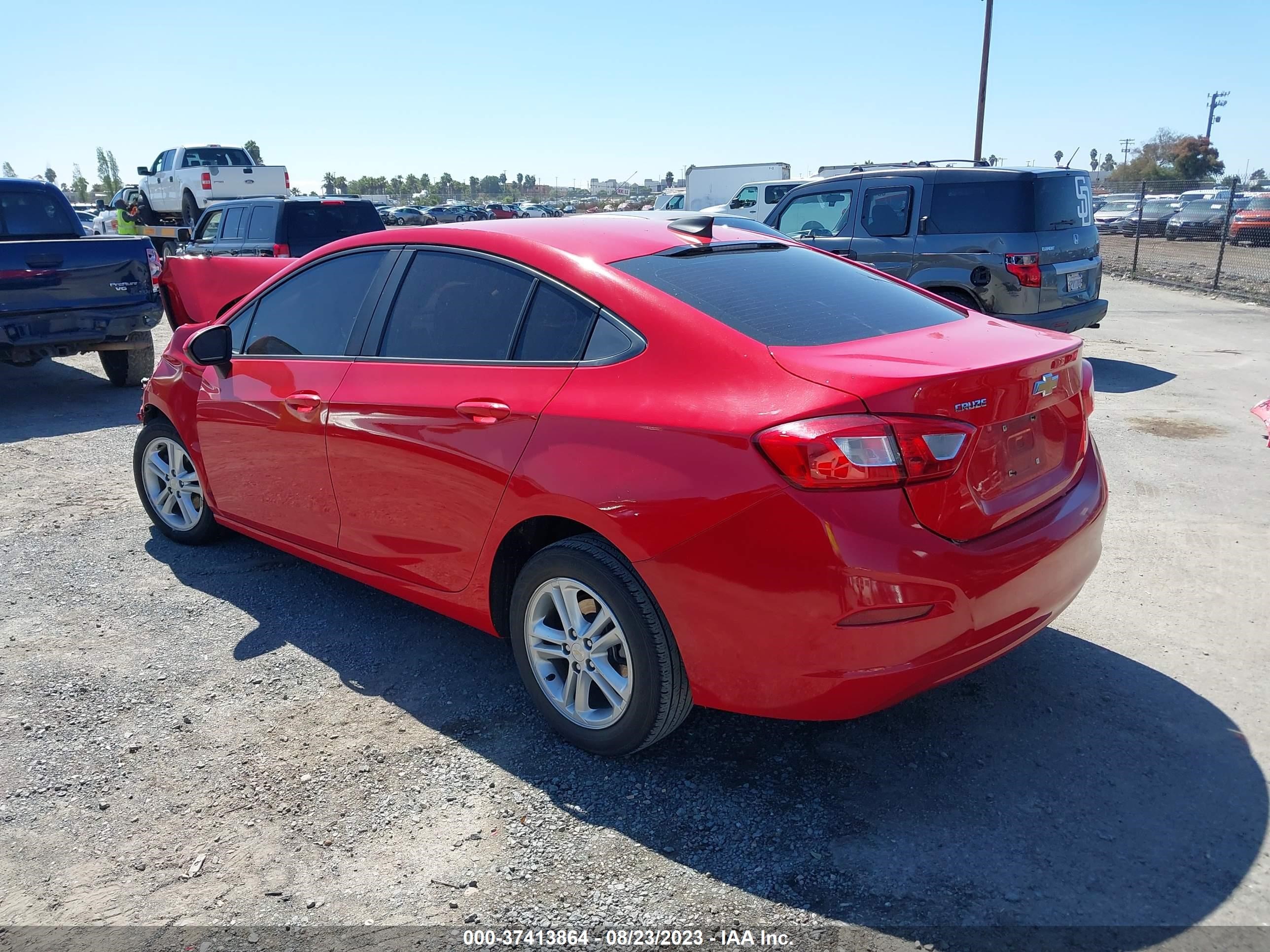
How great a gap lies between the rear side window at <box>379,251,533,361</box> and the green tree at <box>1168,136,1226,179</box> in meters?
76.7

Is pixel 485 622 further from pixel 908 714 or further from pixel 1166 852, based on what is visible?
pixel 1166 852

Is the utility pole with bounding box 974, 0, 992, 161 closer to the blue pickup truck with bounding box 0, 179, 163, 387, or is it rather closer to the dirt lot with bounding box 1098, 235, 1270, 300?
the dirt lot with bounding box 1098, 235, 1270, 300

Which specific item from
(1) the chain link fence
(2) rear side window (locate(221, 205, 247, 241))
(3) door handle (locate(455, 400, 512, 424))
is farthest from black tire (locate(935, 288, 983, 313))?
(2) rear side window (locate(221, 205, 247, 241))

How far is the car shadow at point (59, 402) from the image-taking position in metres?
8.35

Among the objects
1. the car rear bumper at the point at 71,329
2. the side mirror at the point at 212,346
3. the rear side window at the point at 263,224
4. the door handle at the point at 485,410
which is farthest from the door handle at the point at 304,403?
the rear side window at the point at 263,224

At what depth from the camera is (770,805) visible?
9.61ft

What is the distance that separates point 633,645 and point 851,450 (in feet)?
2.96

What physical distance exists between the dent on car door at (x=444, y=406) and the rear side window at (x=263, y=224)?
1006cm

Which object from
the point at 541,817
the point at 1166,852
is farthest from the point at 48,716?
the point at 1166,852

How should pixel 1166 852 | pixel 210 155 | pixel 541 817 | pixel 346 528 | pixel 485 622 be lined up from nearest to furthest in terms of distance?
1. pixel 1166 852
2. pixel 541 817
3. pixel 485 622
4. pixel 346 528
5. pixel 210 155

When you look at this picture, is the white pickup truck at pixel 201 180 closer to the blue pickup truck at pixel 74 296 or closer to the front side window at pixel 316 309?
the blue pickup truck at pixel 74 296

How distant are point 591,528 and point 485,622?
2.52 feet

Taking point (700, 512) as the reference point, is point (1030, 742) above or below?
below

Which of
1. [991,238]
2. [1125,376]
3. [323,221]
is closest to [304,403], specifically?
[991,238]
